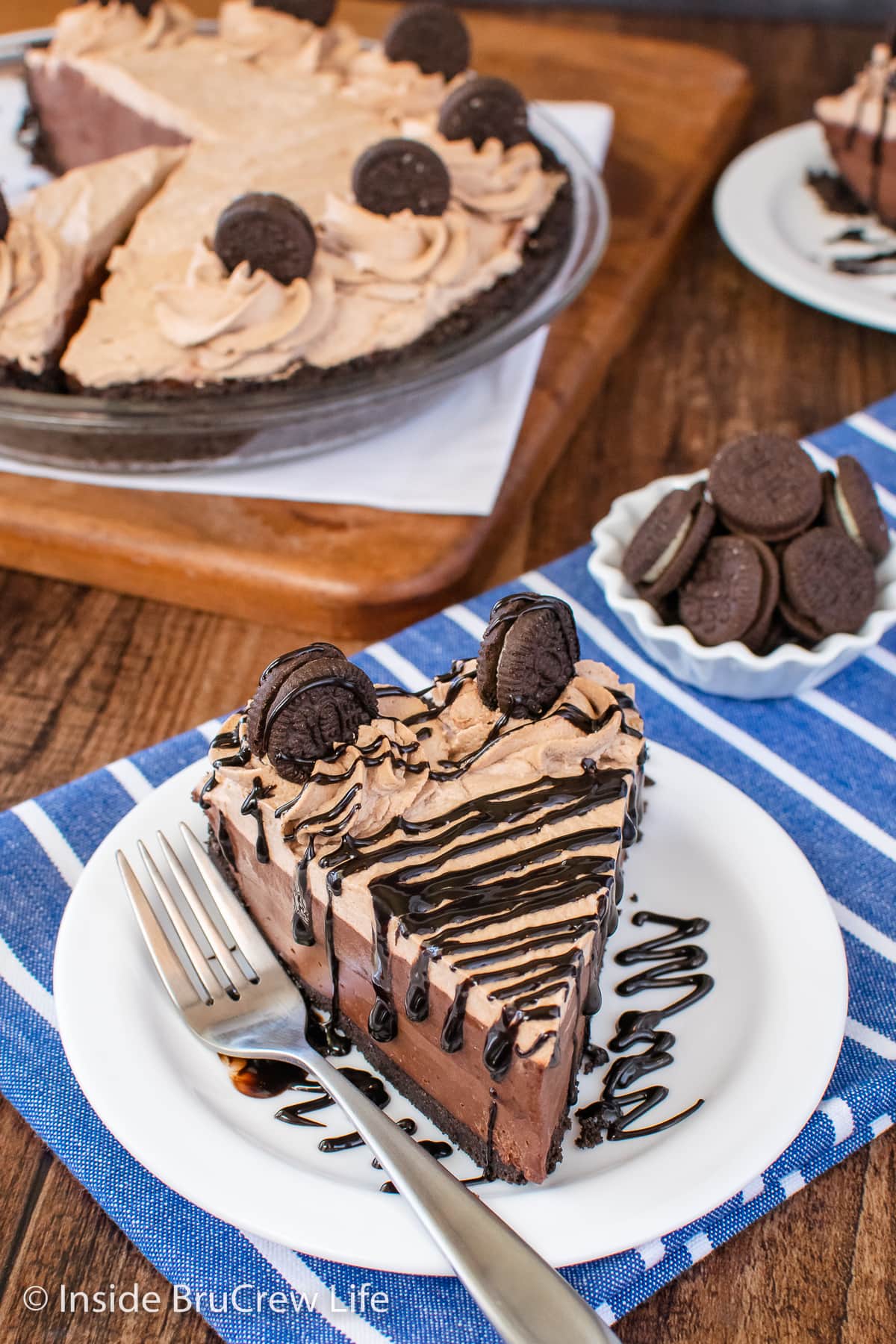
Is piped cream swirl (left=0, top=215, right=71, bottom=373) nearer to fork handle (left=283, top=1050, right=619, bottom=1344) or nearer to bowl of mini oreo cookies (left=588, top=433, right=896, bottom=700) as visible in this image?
bowl of mini oreo cookies (left=588, top=433, right=896, bottom=700)

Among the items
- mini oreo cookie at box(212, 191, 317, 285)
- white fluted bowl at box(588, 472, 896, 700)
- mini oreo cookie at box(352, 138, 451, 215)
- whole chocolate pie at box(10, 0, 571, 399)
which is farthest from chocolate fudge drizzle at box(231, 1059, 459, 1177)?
mini oreo cookie at box(352, 138, 451, 215)

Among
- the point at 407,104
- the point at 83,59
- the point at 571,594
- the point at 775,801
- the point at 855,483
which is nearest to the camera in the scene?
the point at 775,801

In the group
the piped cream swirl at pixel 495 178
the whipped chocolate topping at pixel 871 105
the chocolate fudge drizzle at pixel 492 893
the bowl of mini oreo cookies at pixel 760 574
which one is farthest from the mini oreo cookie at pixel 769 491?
the whipped chocolate topping at pixel 871 105

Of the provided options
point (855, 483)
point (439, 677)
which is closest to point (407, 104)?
point (855, 483)

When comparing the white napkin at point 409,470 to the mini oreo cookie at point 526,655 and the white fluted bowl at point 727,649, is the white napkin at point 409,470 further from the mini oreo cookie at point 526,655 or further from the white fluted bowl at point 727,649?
the mini oreo cookie at point 526,655

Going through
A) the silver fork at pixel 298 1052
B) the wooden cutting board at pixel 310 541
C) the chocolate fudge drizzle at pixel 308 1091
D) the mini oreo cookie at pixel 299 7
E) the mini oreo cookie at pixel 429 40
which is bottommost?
the wooden cutting board at pixel 310 541

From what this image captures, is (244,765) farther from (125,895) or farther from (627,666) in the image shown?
(627,666)

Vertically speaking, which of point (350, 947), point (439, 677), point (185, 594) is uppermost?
point (439, 677)
